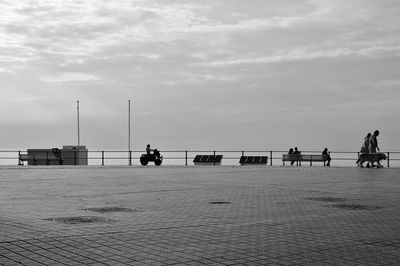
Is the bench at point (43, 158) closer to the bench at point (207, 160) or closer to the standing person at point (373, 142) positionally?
the bench at point (207, 160)

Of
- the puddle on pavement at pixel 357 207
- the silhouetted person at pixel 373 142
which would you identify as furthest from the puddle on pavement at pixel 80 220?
the silhouetted person at pixel 373 142

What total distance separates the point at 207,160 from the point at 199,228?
35.4m

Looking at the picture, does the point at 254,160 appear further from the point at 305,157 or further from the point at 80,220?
the point at 80,220

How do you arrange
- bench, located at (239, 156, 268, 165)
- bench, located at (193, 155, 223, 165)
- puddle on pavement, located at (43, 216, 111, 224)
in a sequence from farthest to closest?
bench, located at (193, 155, 223, 165) → bench, located at (239, 156, 268, 165) → puddle on pavement, located at (43, 216, 111, 224)

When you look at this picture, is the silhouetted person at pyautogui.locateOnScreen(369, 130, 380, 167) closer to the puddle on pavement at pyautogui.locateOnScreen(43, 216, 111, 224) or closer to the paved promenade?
the paved promenade

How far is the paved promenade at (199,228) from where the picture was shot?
6758 millimetres

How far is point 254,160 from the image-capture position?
42812 millimetres

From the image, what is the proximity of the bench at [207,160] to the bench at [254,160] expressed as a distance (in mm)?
1616

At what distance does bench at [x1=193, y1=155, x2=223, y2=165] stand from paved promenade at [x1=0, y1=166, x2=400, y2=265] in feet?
92.5

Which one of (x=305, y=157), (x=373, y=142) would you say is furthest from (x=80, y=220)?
(x=305, y=157)

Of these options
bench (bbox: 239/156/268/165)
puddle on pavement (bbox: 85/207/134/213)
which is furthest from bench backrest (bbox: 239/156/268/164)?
puddle on pavement (bbox: 85/207/134/213)

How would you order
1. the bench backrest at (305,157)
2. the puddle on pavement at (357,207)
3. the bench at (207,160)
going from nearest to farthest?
the puddle on pavement at (357,207)
the bench backrest at (305,157)
the bench at (207,160)

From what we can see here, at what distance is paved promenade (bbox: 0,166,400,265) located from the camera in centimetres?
676

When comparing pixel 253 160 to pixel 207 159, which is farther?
pixel 207 159
